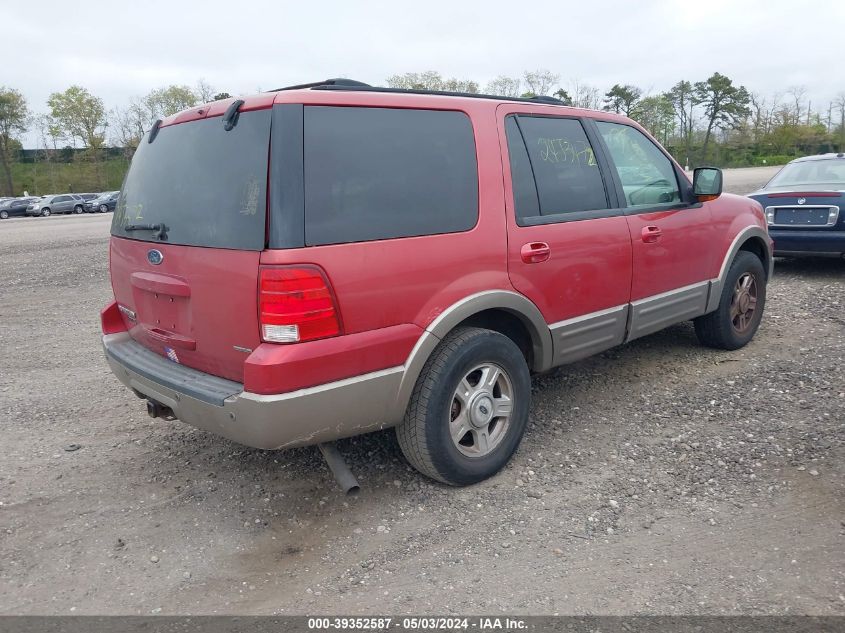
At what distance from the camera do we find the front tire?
3295 mm

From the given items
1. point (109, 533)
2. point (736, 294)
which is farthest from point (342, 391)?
point (736, 294)

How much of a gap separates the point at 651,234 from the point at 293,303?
8.71 ft

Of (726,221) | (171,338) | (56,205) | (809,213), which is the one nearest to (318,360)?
(171,338)

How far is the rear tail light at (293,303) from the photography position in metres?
2.78

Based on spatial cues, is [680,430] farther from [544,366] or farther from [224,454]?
[224,454]

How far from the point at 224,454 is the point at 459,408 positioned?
1.57 metres

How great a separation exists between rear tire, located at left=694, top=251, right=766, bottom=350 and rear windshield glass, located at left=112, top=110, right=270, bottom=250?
153 inches

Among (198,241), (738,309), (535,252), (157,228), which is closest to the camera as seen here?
(198,241)

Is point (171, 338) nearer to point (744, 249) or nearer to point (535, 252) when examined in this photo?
point (535, 252)

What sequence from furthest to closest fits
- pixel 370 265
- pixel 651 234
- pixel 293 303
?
pixel 651 234
pixel 370 265
pixel 293 303

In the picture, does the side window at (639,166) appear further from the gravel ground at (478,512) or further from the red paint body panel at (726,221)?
the gravel ground at (478,512)

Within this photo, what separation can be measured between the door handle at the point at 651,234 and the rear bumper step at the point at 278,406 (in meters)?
2.13

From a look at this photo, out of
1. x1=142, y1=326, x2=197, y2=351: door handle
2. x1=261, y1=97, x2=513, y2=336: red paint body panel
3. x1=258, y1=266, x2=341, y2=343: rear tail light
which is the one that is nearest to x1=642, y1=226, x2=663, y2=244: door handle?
x1=261, y1=97, x2=513, y2=336: red paint body panel

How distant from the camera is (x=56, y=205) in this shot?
4378cm
